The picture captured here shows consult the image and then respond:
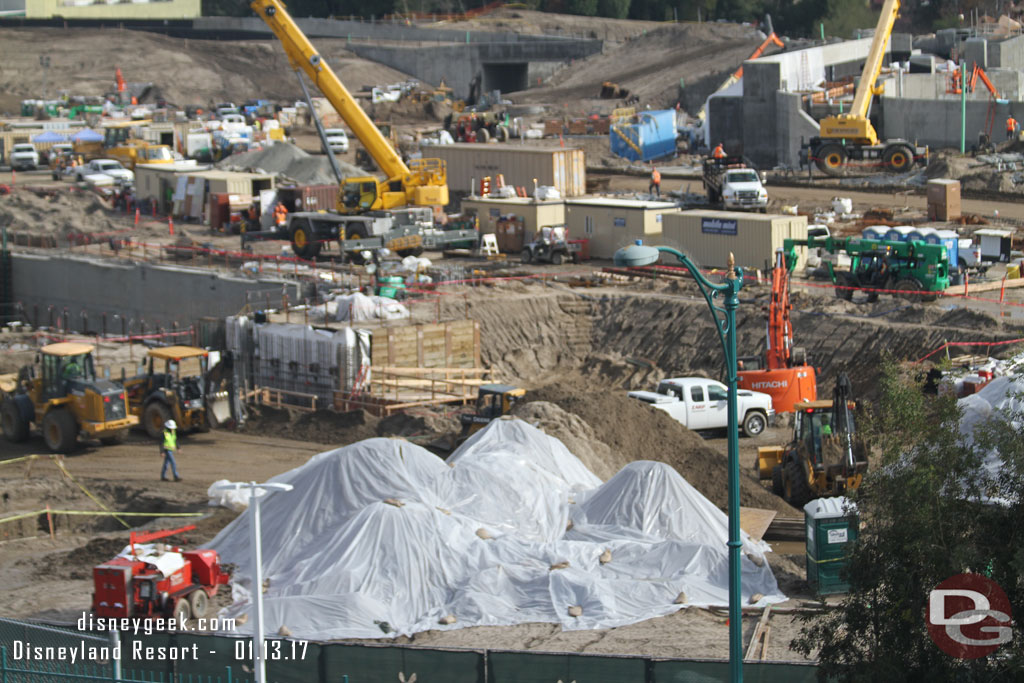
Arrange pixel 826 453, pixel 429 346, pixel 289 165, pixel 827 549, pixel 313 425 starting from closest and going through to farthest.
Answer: pixel 827 549 → pixel 826 453 → pixel 313 425 → pixel 429 346 → pixel 289 165

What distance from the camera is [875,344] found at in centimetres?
3409

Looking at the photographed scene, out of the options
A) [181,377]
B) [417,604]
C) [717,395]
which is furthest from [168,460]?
[717,395]

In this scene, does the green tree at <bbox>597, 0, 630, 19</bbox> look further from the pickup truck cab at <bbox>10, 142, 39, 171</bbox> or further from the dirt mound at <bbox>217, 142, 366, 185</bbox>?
the pickup truck cab at <bbox>10, 142, 39, 171</bbox>

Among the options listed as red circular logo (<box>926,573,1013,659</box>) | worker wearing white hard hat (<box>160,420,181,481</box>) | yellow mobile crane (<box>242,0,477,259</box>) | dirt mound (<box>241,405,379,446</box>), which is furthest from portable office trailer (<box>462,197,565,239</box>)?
red circular logo (<box>926,573,1013,659</box>)

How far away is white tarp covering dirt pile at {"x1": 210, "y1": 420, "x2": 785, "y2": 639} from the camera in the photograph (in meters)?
18.6

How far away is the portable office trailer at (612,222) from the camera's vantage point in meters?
44.4

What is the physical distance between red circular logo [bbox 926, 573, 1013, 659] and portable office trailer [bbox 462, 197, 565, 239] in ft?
120

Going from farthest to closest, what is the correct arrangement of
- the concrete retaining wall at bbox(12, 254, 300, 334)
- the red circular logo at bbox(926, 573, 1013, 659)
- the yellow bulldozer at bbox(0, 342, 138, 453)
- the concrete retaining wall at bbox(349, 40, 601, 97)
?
the concrete retaining wall at bbox(349, 40, 601, 97) < the concrete retaining wall at bbox(12, 254, 300, 334) < the yellow bulldozer at bbox(0, 342, 138, 453) < the red circular logo at bbox(926, 573, 1013, 659)

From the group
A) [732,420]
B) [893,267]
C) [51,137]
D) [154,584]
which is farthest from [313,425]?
[51,137]

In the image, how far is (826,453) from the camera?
24.2m

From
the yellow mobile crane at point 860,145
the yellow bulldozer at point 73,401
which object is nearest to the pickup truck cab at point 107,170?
the yellow mobile crane at point 860,145

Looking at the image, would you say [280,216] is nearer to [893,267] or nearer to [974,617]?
[893,267]

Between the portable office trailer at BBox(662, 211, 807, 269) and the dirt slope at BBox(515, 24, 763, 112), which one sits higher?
the dirt slope at BBox(515, 24, 763, 112)

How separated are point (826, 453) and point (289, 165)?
42274 millimetres
